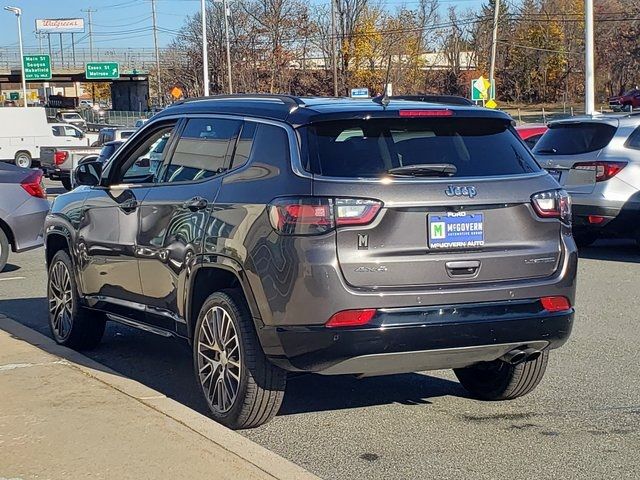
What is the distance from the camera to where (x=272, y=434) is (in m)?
5.68

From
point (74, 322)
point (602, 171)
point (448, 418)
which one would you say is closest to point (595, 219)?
point (602, 171)

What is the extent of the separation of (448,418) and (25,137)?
3554 centimetres

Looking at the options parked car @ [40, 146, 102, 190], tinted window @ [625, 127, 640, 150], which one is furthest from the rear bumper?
parked car @ [40, 146, 102, 190]

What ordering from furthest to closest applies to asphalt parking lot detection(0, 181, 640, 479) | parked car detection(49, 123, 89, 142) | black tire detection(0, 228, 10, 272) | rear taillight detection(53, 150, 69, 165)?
parked car detection(49, 123, 89, 142), rear taillight detection(53, 150, 69, 165), black tire detection(0, 228, 10, 272), asphalt parking lot detection(0, 181, 640, 479)

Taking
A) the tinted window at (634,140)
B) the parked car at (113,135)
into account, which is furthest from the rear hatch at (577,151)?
the parked car at (113,135)

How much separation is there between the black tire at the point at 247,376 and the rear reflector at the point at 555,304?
1491 mm

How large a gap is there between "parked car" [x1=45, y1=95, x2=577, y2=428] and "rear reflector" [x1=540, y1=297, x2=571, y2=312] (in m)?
0.01

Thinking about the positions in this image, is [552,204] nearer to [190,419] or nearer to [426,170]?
[426,170]

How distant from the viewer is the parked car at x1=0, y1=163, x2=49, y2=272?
40.5 ft

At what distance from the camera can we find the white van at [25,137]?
38469mm

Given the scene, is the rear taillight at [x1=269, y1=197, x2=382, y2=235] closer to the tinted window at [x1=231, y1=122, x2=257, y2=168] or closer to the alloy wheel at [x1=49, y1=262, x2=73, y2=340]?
the tinted window at [x1=231, y1=122, x2=257, y2=168]

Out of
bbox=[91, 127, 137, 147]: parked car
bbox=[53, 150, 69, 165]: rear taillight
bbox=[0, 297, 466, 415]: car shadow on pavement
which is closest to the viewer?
bbox=[0, 297, 466, 415]: car shadow on pavement

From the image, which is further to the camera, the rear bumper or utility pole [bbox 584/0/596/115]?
utility pole [bbox 584/0/596/115]

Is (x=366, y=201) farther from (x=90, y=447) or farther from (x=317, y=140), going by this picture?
(x=90, y=447)
